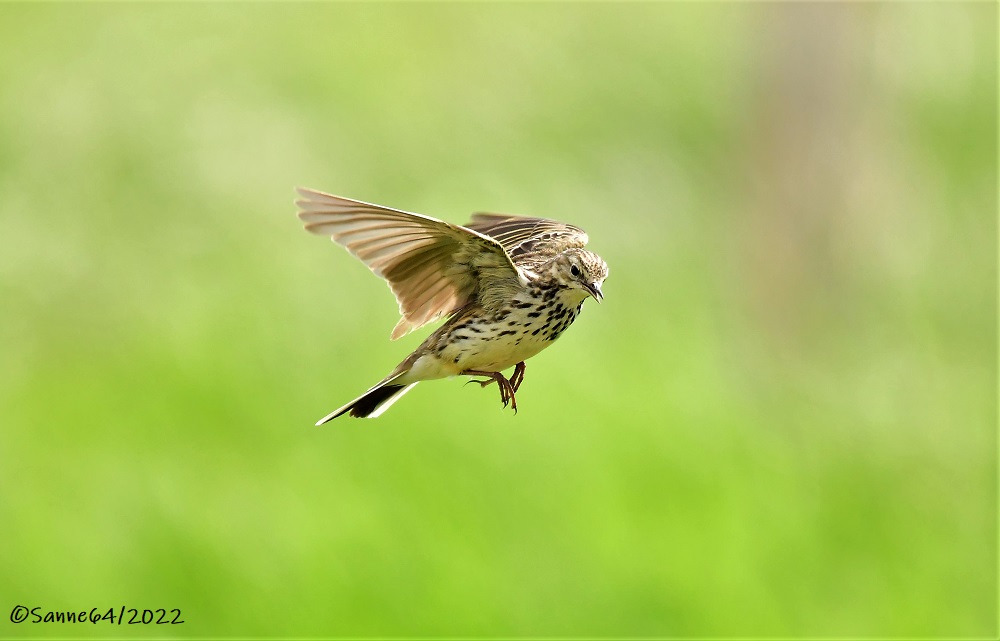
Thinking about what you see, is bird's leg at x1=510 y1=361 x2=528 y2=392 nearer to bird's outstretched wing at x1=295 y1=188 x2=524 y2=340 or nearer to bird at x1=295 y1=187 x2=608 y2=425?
bird at x1=295 y1=187 x2=608 y2=425

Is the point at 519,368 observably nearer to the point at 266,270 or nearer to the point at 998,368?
the point at 266,270

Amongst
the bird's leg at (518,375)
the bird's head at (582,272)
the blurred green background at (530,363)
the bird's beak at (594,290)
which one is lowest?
the bird's leg at (518,375)

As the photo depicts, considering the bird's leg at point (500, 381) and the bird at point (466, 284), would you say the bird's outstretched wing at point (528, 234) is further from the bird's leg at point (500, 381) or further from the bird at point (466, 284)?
the bird's leg at point (500, 381)

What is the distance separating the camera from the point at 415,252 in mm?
4336

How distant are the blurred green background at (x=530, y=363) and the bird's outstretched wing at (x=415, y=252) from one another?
440 centimetres

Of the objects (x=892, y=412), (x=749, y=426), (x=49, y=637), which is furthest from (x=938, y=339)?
(x=49, y=637)

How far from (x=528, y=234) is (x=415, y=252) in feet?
2.95

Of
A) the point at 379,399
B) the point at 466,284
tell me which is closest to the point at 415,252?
the point at 466,284

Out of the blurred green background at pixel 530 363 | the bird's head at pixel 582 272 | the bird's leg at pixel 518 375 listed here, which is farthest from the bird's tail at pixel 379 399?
the blurred green background at pixel 530 363

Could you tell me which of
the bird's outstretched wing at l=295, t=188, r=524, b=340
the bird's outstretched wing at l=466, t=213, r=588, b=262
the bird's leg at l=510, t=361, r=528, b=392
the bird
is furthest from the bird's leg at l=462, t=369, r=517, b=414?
the bird's outstretched wing at l=466, t=213, r=588, b=262

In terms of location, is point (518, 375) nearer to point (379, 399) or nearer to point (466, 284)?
point (466, 284)

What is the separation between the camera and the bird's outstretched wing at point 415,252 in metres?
3.98

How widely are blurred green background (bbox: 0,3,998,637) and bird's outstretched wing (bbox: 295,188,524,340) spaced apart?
14.4 ft

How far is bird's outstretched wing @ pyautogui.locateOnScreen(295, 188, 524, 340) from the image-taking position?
13.1 ft
